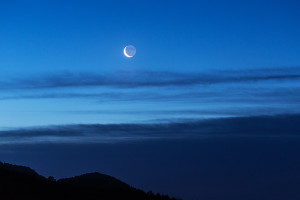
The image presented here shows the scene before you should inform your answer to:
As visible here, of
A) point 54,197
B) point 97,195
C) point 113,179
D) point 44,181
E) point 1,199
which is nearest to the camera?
point 1,199

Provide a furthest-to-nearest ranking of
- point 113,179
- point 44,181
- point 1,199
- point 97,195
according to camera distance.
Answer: point 113,179 < point 44,181 < point 97,195 < point 1,199

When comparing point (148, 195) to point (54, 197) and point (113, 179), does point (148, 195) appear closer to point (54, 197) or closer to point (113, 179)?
point (54, 197)

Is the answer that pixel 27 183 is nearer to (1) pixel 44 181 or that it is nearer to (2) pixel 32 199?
(1) pixel 44 181

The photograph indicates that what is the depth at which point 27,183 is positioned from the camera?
33875 mm

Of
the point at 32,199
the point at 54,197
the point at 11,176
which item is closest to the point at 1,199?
the point at 32,199

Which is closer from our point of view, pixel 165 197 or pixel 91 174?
pixel 165 197

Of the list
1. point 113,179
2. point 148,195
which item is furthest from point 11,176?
point 113,179

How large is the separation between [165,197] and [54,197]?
385 inches

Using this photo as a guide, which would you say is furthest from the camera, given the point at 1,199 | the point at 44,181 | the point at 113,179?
the point at 113,179

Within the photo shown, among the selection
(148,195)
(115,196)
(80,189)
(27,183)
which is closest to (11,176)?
(27,183)

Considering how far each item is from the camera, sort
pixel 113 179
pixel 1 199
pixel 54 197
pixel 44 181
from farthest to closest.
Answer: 1. pixel 113 179
2. pixel 44 181
3. pixel 54 197
4. pixel 1 199

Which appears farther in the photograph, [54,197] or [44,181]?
[44,181]

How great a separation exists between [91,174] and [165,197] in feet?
177

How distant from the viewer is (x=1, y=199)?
27844 mm
